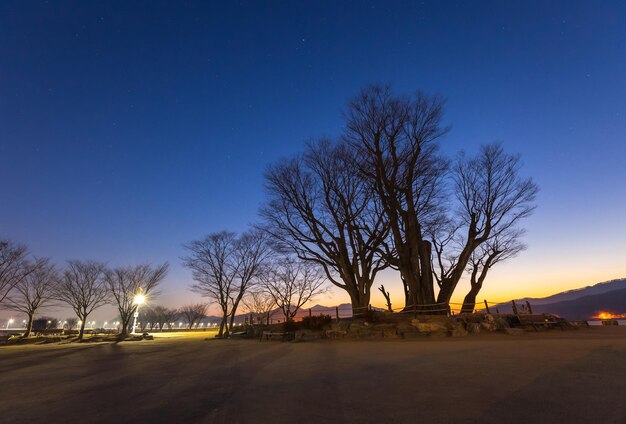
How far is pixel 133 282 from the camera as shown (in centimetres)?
3466

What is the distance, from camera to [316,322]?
821 inches

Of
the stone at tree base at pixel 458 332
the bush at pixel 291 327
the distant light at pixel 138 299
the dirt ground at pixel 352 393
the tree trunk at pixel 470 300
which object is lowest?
the dirt ground at pixel 352 393

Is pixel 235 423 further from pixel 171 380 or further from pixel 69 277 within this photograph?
pixel 69 277

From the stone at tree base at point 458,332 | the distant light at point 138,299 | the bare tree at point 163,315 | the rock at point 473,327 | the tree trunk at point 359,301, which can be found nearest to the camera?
the stone at tree base at point 458,332

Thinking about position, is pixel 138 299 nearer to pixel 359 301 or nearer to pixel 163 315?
pixel 359 301

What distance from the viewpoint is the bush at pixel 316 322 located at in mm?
20500

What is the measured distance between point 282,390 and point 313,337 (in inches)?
571

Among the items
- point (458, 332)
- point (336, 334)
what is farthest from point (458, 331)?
point (336, 334)

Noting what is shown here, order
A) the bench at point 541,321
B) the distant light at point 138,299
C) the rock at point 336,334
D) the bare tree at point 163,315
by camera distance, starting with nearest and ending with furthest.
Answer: the bench at point 541,321
the rock at point 336,334
the distant light at point 138,299
the bare tree at point 163,315

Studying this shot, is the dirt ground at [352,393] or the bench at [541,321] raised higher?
the bench at [541,321]

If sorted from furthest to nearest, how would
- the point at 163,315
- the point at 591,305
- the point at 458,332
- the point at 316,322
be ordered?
the point at 591,305 → the point at 163,315 → the point at 316,322 → the point at 458,332

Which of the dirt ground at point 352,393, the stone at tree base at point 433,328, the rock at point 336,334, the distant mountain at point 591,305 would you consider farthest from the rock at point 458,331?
the distant mountain at point 591,305

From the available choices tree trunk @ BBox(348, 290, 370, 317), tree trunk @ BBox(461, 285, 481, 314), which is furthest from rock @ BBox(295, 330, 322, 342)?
tree trunk @ BBox(461, 285, 481, 314)

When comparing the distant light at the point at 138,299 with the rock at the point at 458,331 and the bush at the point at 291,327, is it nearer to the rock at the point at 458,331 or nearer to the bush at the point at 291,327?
the bush at the point at 291,327
